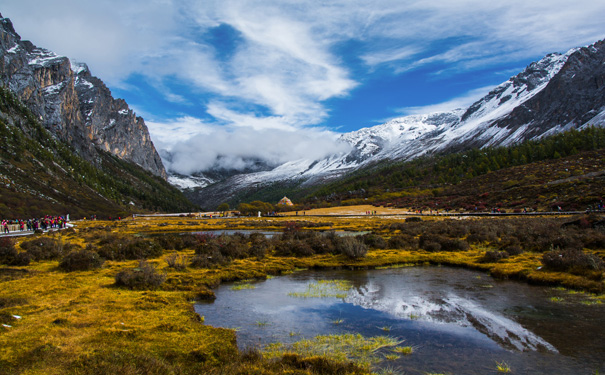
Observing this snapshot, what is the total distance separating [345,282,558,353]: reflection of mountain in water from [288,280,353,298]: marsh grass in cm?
76

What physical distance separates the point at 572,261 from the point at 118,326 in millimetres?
25844

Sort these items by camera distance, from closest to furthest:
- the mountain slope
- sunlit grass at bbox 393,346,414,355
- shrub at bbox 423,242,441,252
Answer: sunlit grass at bbox 393,346,414,355
shrub at bbox 423,242,441,252
the mountain slope

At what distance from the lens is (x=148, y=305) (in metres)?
16.7

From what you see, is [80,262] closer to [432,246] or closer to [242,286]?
[242,286]

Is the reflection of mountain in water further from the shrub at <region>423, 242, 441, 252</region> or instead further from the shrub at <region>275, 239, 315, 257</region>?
the shrub at <region>423, 242, 441, 252</region>

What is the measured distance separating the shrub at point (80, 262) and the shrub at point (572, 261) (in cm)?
3242

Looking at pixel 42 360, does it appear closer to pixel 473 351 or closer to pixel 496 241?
pixel 473 351

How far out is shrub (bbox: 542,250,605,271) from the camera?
2056 cm

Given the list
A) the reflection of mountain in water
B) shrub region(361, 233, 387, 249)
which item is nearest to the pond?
the reflection of mountain in water

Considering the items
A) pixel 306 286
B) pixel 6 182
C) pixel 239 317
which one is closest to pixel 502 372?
pixel 239 317

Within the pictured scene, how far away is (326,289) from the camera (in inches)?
861

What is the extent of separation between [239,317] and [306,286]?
7113mm

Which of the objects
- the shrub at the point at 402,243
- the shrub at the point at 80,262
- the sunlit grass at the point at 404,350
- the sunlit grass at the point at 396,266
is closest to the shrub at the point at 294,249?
the sunlit grass at the point at 396,266

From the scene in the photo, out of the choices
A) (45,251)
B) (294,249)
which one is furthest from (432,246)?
(45,251)
